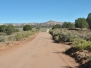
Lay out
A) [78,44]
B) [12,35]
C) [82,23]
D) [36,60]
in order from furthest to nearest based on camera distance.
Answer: [82,23] < [12,35] < [78,44] < [36,60]

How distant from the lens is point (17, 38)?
4378cm

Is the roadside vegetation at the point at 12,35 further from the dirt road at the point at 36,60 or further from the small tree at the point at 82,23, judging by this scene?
the small tree at the point at 82,23

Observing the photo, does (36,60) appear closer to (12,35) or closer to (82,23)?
(12,35)

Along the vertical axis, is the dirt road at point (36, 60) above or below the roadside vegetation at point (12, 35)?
above

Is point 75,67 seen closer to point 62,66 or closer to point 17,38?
point 62,66

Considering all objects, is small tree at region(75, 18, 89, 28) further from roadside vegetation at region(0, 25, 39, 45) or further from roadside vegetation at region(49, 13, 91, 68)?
roadside vegetation at region(49, 13, 91, 68)

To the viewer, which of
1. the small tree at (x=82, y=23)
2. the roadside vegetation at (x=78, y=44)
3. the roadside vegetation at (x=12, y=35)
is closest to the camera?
the roadside vegetation at (x=78, y=44)

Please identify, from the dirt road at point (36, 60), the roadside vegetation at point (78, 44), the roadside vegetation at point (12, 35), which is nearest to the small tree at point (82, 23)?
the roadside vegetation at point (12, 35)

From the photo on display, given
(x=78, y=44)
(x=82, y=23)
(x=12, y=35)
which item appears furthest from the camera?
(x=82, y=23)

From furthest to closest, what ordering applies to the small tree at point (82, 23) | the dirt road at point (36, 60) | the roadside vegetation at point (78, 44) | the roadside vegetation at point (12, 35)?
the small tree at point (82, 23)
the roadside vegetation at point (12, 35)
the roadside vegetation at point (78, 44)
the dirt road at point (36, 60)

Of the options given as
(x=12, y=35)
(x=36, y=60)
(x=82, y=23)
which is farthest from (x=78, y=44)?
(x=82, y=23)

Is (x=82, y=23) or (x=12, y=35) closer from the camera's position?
(x=12, y=35)

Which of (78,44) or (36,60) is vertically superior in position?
(78,44)

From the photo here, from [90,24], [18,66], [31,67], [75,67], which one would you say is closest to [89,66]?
[75,67]
